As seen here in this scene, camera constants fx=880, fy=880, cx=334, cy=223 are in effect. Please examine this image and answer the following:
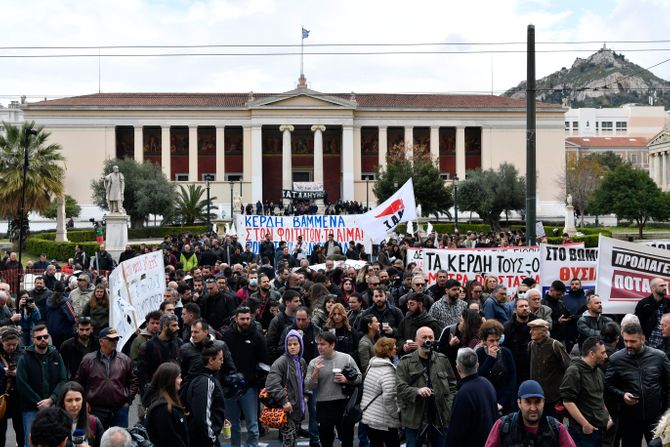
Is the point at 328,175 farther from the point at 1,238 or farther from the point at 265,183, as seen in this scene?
the point at 1,238

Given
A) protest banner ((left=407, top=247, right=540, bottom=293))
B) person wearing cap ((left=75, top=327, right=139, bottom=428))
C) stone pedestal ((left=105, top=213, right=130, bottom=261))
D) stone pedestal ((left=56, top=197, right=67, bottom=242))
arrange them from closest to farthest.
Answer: person wearing cap ((left=75, top=327, right=139, bottom=428)) → protest banner ((left=407, top=247, right=540, bottom=293)) → stone pedestal ((left=105, top=213, right=130, bottom=261)) → stone pedestal ((left=56, top=197, right=67, bottom=242))

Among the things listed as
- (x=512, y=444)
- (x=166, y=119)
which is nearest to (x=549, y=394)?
(x=512, y=444)

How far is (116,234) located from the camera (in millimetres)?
30672

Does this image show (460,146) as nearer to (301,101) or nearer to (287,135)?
(301,101)

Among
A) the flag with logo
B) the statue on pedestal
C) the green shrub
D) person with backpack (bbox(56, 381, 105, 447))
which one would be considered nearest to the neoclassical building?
the green shrub

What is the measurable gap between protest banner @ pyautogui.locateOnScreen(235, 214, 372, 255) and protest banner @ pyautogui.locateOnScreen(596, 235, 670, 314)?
11534mm

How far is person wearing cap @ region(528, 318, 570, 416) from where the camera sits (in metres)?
8.46

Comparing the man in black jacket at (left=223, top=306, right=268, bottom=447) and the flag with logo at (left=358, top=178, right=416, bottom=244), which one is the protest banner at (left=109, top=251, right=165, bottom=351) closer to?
the man in black jacket at (left=223, top=306, right=268, bottom=447)

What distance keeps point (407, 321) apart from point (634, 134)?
147 meters

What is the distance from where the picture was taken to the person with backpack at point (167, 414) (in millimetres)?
6625

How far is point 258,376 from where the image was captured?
9500 mm

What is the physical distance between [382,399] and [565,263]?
20.2 ft

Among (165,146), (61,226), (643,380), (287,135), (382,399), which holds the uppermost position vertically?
(287,135)

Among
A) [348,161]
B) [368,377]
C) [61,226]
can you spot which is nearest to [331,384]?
[368,377]
